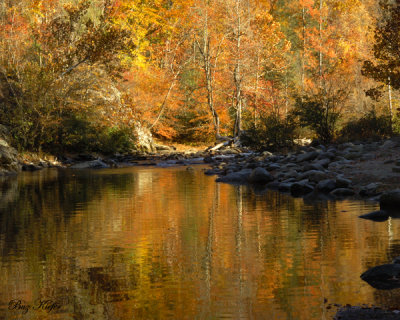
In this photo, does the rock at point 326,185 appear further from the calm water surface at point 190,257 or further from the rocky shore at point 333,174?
the calm water surface at point 190,257

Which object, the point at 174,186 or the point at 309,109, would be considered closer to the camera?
the point at 174,186

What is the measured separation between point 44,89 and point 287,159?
11573 mm

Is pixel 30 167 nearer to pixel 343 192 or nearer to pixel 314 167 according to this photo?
pixel 314 167

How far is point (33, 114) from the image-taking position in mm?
24656

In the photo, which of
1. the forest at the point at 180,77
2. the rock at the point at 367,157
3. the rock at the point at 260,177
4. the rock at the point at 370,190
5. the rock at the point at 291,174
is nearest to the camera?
the rock at the point at 370,190

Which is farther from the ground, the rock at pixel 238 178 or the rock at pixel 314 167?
the rock at pixel 314 167

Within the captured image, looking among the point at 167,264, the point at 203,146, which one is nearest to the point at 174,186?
the point at 167,264

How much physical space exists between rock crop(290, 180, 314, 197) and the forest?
7545 millimetres

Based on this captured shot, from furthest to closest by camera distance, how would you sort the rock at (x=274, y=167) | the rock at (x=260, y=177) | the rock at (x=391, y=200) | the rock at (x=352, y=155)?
the rock at (x=274, y=167) < the rock at (x=352, y=155) < the rock at (x=260, y=177) < the rock at (x=391, y=200)

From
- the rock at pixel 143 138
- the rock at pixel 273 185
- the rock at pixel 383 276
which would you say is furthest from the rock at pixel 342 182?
the rock at pixel 143 138

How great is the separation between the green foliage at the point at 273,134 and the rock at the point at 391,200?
42.9 ft

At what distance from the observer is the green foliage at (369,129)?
75.5 feet

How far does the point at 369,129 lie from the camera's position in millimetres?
23234

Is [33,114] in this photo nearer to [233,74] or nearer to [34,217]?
[233,74]
